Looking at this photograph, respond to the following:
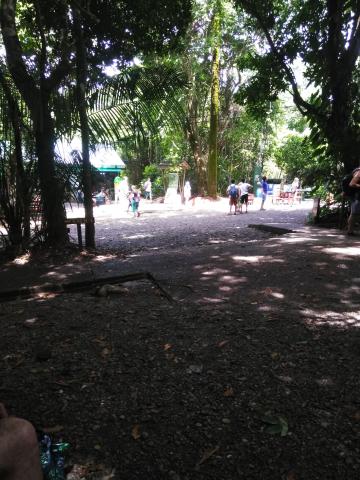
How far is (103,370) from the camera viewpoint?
10.2 ft

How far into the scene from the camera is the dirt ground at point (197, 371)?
2199 millimetres

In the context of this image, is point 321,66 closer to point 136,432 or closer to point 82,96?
point 82,96

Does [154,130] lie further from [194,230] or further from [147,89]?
[194,230]

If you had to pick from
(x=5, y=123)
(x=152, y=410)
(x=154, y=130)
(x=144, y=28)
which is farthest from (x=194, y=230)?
(x=152, y=410)

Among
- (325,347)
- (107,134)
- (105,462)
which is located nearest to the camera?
(105,462)

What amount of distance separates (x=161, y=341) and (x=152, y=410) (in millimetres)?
1019

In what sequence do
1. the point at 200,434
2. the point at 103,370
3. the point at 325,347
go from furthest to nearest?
the point at 325,347 → the point at 103,370 → the point at 200,434

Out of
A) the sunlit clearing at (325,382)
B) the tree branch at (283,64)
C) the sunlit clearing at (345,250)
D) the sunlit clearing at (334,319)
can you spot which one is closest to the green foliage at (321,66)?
the tree branch at (283,64)

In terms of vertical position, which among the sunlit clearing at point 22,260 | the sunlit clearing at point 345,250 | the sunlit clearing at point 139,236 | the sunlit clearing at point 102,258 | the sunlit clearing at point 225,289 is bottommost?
the sunlit clearing at point 139,236

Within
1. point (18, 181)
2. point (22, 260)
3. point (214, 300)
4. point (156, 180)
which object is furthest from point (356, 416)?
point (156, 180)

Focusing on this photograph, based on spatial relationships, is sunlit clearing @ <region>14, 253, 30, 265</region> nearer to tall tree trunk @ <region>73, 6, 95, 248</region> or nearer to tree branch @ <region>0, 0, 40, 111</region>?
tall tree trunk @ <region>73, 6, 95, 248</region>

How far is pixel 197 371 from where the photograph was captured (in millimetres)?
3062

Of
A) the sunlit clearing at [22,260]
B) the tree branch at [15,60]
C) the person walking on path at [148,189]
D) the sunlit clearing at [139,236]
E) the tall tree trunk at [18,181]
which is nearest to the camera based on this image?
the tree branch at [15,60]

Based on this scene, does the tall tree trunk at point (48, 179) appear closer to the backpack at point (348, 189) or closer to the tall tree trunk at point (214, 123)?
the backpack at point (348, 189)
